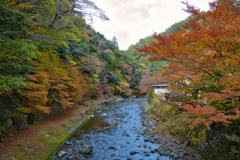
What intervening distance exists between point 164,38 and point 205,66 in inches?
77.8

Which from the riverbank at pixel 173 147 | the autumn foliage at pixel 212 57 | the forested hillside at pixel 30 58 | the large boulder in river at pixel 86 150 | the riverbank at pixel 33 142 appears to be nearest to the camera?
the autumn foliage at pixel 212 57

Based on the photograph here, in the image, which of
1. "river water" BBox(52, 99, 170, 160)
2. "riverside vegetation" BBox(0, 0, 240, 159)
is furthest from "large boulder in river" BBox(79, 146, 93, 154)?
"riverside vegetation" BBox(0, 0, 240, 159)

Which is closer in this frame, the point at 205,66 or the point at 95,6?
the point at 205,66

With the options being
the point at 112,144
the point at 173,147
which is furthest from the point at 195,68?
the point at 112,144

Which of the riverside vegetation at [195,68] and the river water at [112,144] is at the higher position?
the riverside vegetation at [195,68]

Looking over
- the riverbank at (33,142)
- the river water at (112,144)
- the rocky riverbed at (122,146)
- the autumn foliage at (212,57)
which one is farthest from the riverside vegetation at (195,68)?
the river water at (112,144)

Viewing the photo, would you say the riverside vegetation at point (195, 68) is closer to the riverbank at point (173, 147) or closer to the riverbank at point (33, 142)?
the riverbank at point (173, 147)

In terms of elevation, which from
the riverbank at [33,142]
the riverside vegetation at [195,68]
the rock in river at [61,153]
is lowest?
the rock in river at [61,153]

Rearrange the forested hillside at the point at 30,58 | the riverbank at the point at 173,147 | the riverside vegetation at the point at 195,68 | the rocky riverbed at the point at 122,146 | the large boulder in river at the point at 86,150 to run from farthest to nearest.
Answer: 1. the large boulder in river at the point at 86,150
2. the rocky riverbed at the point at 122,146
3. the riverbank at the point at 173,147
4. the forested hillside at the point at 30,58
5. the riverside vegetation at the point at 195,68

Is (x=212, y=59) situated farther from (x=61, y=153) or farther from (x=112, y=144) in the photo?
(x=61, y=153)

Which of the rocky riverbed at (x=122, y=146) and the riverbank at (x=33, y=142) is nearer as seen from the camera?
the riverbank at (x=33, y=142)

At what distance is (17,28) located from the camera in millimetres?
4906

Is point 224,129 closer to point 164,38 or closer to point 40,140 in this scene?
point 164,38

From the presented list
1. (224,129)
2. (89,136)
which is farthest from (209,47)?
(89,136)
